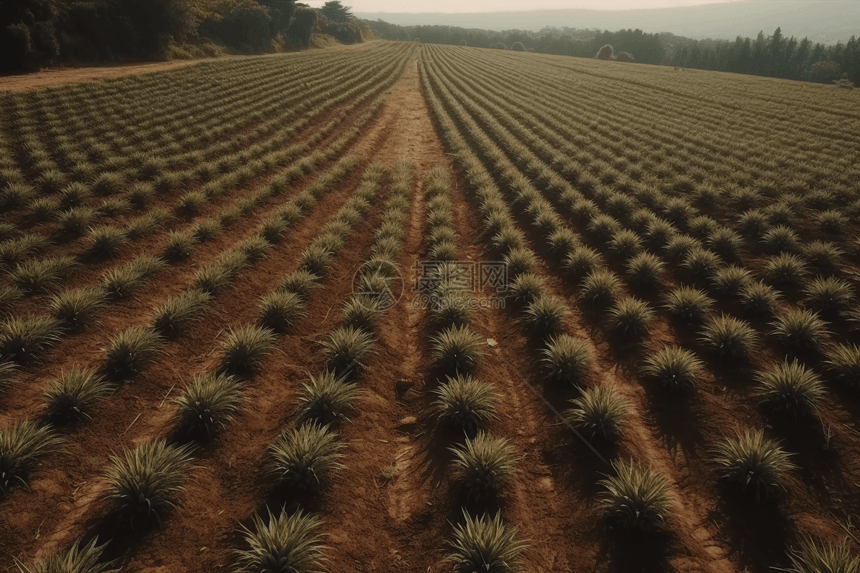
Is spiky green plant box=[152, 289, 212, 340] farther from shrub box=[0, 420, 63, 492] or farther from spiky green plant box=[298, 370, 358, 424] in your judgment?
spiky green plant box=[298, 370, 358, 424]

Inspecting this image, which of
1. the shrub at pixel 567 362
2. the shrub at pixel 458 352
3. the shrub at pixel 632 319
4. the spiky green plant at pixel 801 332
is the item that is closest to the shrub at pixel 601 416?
the shrub at pixel 567 362

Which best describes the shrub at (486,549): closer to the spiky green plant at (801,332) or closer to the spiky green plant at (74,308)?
the spiky green plant at (801,332)

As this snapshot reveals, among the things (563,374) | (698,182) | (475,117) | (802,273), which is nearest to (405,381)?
(563,374)

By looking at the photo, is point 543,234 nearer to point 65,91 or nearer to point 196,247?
point 196,247

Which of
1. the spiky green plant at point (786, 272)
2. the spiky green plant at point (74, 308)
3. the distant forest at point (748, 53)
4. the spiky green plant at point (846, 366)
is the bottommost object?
the spiky green plant at point (74, 308)

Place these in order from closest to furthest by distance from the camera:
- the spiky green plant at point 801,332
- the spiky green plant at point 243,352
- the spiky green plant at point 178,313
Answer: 1. the spiky green plant at point 243,352
2. the spiky green plant at point 801,332
3. the spiky green plant at point 178,313

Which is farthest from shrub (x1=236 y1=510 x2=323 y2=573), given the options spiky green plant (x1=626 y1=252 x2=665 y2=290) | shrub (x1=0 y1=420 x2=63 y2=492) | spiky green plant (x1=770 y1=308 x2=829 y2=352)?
spiky green plant (x1=626 y1=252 x2=665 y2=290)

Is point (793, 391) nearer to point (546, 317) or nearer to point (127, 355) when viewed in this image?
point (546, 317)
